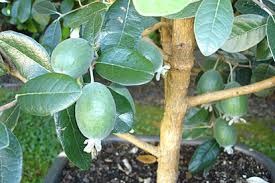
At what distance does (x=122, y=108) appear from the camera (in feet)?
2.15

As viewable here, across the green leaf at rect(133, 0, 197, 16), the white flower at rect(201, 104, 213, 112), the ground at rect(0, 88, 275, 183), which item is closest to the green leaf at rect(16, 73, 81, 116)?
the green leaf at rect(133, 0, 197, 16)

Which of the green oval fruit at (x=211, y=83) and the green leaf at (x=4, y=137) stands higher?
the green leaf at (x=4, y=137)

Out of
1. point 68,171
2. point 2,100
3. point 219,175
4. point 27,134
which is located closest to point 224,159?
point 219,175

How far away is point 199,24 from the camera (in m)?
0.55

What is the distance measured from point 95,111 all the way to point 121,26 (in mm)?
144

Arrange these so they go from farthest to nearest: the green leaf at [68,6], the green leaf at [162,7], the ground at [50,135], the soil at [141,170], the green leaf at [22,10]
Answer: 1. the ground at [50,135]
2. the green leaf at [22,10]
3. the green leaf at [68,6]
4. the soil at [141,170]
5. the green leaf at [162,7]

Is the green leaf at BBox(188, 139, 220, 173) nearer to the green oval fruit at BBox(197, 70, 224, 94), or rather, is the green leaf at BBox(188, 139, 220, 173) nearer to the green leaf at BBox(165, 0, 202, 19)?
the green oval fruit at BBox(197, 70, 224, 94)

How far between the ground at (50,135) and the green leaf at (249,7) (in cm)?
104

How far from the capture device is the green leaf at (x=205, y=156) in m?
1.06

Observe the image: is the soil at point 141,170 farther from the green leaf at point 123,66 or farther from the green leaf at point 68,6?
the green leaf at point 123,66

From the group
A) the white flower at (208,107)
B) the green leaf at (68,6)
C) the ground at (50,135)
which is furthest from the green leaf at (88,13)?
the ground at (50,135)

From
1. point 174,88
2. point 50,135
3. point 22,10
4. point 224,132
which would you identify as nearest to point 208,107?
point 224,132

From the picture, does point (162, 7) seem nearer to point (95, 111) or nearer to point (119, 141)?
point (95, 111)

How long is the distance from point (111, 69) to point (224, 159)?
0.68 m
